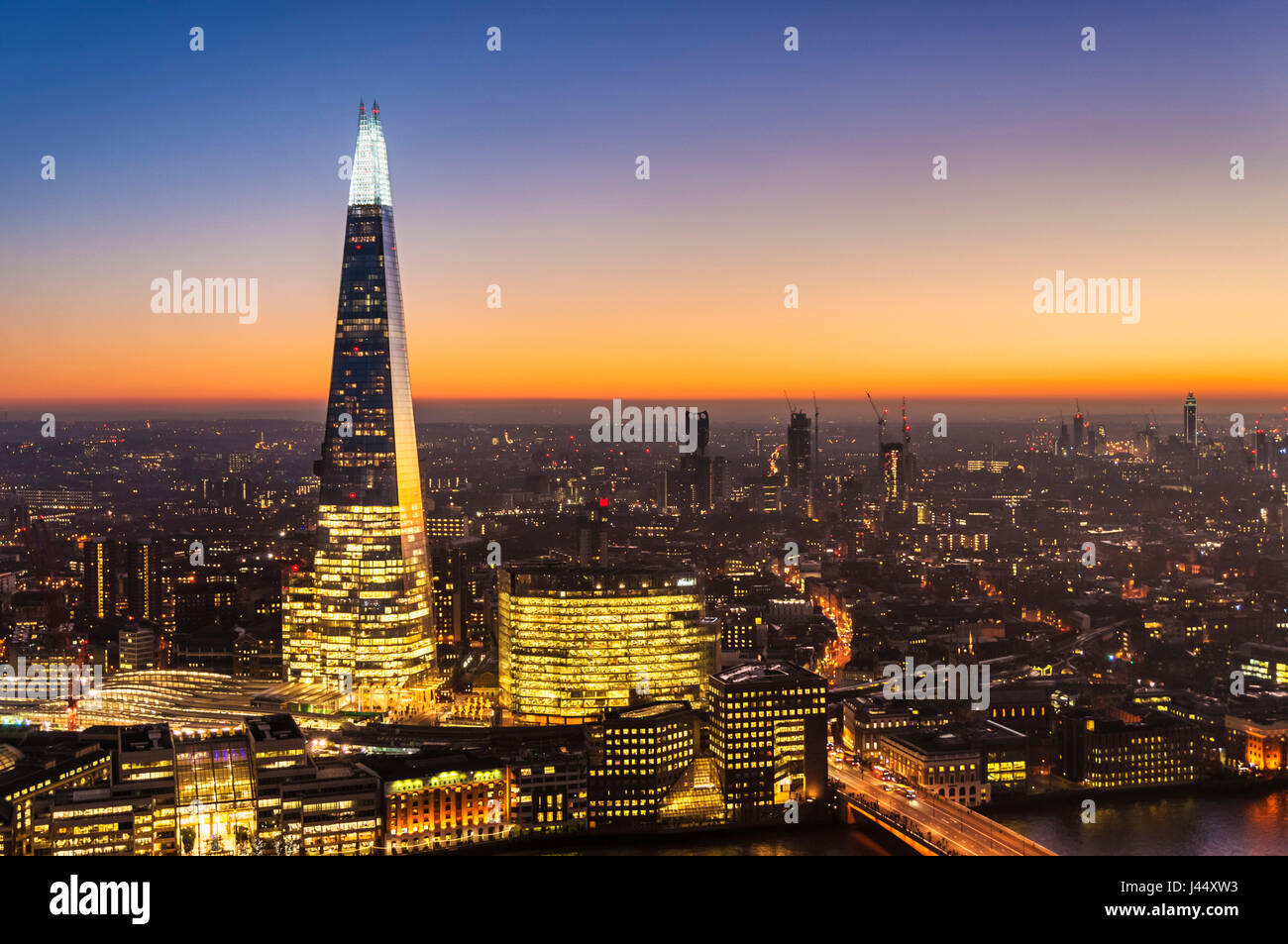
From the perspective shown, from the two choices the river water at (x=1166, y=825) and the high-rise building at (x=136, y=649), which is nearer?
the river water at (x=1166, y=825)

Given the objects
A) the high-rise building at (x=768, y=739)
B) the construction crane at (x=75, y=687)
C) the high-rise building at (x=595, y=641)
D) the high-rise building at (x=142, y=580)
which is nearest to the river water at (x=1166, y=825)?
the high-rise building at (x=768, y=739)

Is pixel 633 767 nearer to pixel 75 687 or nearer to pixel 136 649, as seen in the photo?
pixel 75 687

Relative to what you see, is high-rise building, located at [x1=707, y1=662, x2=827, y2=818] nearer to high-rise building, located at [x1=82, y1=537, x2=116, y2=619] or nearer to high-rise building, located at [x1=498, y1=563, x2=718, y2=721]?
high-rise building, located at [x1=498, y1=563, x2=718, y2=721]

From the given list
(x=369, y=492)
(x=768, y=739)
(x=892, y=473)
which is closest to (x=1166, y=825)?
(x=768, y=739)

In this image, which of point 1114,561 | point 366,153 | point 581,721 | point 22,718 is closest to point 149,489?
point 22,718

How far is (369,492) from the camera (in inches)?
595

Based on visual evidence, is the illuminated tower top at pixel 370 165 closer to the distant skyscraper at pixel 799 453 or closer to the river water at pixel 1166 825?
the distant skyscraper at pixel 799 453

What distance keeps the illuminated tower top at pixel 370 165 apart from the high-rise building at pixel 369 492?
0.04 feet

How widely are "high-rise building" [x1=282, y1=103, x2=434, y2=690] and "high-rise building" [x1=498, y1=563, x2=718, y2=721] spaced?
1738 mm

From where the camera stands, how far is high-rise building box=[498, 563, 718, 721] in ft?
45.3

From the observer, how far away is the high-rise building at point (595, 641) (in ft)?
45.3

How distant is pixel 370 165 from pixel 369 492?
3897mm
